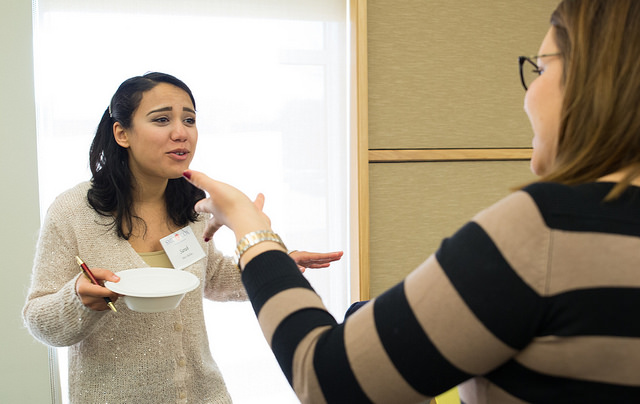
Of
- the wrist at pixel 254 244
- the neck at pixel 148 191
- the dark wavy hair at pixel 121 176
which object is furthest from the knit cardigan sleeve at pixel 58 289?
the wrist at pixel 254 244

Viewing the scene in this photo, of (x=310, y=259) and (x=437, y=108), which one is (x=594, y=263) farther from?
(x=437, y=108)

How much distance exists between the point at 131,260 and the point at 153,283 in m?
0.20

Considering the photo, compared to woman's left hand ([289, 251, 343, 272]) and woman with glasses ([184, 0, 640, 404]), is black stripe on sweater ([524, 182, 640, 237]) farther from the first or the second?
woman's left hand ([289, 251, 343, 272])

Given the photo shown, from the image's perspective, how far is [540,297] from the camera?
61 cm

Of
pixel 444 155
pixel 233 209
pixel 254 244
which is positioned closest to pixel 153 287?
pixel 233 209

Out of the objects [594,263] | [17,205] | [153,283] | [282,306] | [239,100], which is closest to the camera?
[594,263]

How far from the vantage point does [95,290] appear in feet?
4.79

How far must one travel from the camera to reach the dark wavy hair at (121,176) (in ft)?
5.84

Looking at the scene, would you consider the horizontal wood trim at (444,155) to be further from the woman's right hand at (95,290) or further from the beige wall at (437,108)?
the woman's right hand at (95,290)

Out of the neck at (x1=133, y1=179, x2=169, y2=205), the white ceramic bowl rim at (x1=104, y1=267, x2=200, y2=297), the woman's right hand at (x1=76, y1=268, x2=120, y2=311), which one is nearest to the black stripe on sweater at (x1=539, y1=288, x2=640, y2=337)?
the white ceramic bowl rim at (x1=104, y1=267, x2=200, y2=297)

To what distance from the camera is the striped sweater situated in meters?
0.61

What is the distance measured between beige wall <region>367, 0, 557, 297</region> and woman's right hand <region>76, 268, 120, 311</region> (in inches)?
61.7

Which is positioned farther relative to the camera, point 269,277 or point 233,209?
point 233,209

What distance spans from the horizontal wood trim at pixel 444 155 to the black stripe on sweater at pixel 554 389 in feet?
6.95
